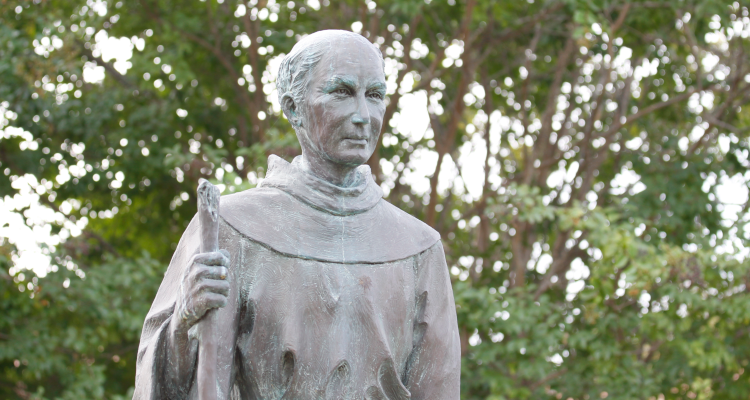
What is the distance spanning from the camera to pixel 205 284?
297cm

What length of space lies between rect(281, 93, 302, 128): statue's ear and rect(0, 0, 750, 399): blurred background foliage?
170 inches

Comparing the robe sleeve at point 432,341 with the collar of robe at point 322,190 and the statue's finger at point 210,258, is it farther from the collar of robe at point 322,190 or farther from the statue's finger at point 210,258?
the statue's finger at point 210,258

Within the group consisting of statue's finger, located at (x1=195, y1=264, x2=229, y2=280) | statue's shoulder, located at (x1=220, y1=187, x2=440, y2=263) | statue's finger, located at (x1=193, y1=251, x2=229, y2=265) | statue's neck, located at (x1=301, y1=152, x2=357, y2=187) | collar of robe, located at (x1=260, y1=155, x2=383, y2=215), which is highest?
statue's neck, located at (x1=301, y1=152, x2=357, y2=187)

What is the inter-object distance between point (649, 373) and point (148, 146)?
17.5 ft

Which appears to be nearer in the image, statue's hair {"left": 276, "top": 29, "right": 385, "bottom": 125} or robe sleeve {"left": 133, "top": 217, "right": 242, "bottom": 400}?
robe sleeve {"left": 133, "top": 217, "right": 242, "bottom": 400}

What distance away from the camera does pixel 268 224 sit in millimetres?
3389

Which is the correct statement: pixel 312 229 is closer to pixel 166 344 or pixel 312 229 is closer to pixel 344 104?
pixel 344 104

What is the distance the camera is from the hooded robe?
3.27m

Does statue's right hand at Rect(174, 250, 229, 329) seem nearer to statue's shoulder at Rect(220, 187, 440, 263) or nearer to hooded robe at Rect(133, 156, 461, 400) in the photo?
hooded robe at Rect(133, 156, 461, 400)

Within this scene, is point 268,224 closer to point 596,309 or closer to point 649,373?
point 596,309

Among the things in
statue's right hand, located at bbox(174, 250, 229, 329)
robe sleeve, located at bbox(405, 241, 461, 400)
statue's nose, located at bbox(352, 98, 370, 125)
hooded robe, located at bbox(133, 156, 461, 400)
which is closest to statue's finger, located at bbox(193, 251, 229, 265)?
statue's right hand, located at bbox(174, 250, 229, 329)

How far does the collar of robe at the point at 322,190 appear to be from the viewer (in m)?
3.47

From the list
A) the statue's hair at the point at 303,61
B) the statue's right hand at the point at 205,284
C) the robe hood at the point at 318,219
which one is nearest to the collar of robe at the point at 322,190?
the robe hood at the point at 318,219

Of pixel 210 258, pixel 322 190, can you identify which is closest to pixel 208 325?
pixel 210 258
